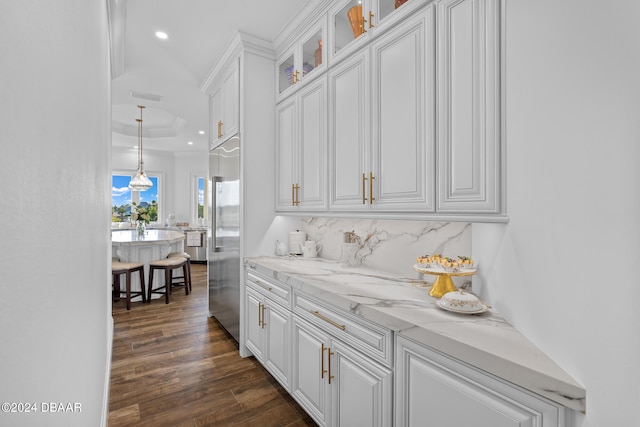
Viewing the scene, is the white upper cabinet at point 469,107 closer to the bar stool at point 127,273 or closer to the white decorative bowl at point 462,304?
the white decorative bowl at point 462,304

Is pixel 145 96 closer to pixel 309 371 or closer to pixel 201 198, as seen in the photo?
pixel 201 198

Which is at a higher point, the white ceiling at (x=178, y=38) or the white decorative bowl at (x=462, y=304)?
the white ceiling at (x=178, y=38)

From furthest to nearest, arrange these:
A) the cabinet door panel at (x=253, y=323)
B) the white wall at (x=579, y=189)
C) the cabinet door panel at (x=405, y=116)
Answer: the cabinet door panel at (x=253, y=323), the cabinet door panel at (x=405, y=116), the white wall at (x=579, y=189)

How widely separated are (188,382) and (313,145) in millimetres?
2105

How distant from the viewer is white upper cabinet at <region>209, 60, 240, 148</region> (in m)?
2.99

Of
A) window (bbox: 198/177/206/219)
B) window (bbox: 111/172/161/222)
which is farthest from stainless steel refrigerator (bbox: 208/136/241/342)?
window (bbox: 111/172/161/222)

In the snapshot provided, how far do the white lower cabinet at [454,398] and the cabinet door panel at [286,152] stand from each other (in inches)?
68.7

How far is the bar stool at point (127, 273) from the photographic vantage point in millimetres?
4105

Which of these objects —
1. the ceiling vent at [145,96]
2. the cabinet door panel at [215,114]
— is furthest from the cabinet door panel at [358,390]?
the ceiling vent at [145,96]

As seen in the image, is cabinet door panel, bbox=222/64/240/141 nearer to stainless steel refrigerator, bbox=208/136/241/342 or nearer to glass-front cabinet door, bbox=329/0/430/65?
stainless steel refrigerator, bbox=208/136/241/342

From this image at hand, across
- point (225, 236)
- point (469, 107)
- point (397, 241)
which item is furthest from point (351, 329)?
point (225, 236)

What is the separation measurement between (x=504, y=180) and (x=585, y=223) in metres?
0.46

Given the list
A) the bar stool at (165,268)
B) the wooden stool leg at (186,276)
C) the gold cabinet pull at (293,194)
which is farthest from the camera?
the wooden stool leg at (186,276)

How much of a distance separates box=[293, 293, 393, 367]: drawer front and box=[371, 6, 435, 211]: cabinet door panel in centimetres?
65
